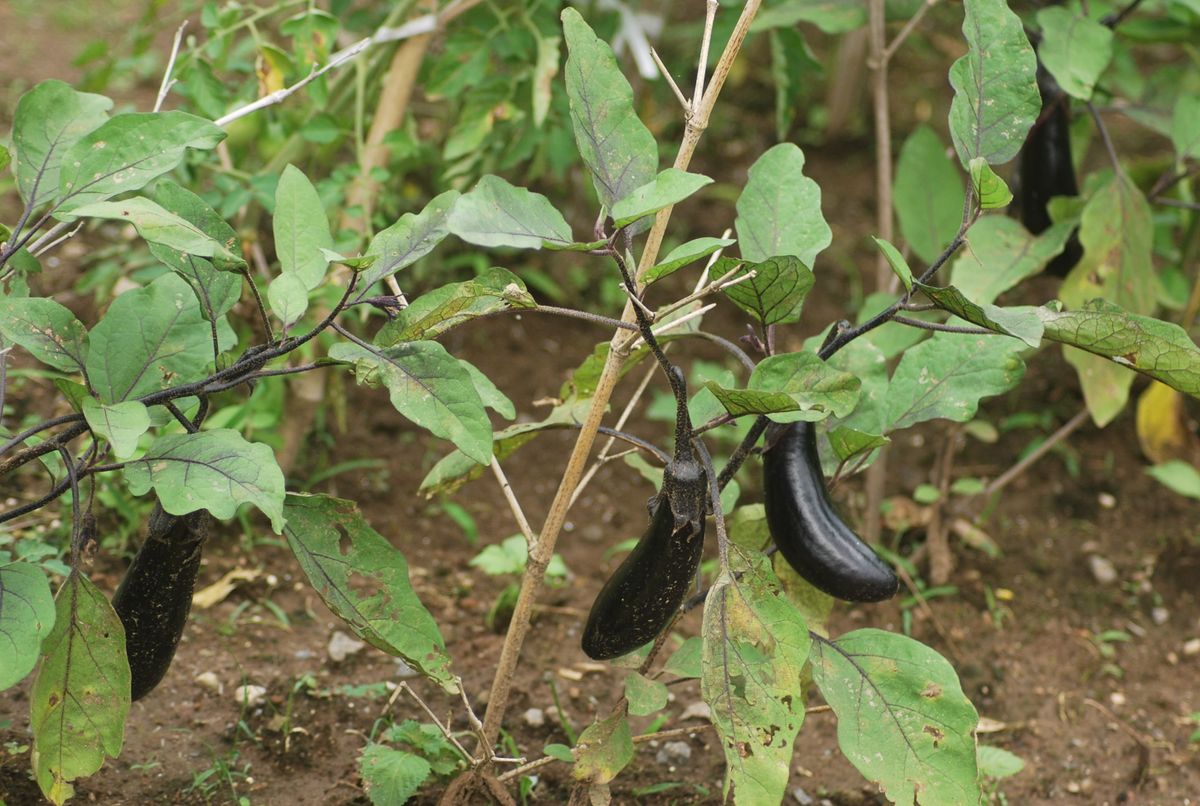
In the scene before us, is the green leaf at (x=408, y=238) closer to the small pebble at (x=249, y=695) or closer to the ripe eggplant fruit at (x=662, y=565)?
the ripe eggplant fruit at (x=662, y=565)

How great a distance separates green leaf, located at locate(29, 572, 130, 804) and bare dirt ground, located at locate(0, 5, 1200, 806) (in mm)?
301

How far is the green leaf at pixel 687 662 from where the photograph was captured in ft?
4.76

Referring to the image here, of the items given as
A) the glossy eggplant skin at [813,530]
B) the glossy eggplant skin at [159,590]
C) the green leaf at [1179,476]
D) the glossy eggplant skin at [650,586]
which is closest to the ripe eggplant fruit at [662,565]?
the glossy eggplant skin at [650,586]

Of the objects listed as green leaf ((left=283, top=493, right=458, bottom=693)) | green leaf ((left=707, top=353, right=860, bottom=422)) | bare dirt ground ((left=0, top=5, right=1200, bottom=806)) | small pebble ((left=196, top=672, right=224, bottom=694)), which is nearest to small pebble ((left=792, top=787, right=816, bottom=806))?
bare dirt ground ((left=0, top=5, right=1200, bottom=806))

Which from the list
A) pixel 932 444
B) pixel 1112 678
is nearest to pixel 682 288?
pixel 932 444

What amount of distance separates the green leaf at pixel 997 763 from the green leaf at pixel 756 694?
599mm

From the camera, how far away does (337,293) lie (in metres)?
1.98

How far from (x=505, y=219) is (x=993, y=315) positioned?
1.63 ft

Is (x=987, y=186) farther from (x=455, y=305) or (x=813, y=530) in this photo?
(x=455, y=305)

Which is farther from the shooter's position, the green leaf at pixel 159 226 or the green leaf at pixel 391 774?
the green leaf at pixel 391 774

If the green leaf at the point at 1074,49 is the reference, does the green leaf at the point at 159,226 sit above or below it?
above

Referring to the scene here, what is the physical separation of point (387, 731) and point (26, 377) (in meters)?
1.14

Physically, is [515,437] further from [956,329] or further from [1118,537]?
[1118,537]

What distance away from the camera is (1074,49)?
1.89m
